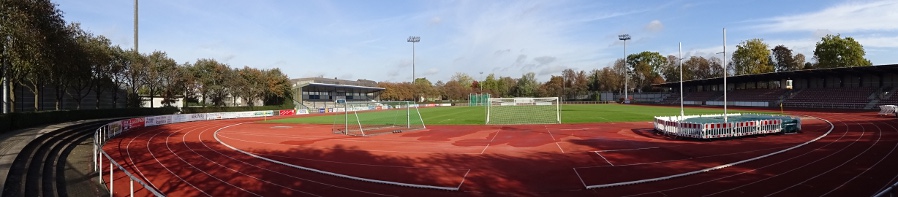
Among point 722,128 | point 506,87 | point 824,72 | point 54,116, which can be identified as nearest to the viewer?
point 722,128

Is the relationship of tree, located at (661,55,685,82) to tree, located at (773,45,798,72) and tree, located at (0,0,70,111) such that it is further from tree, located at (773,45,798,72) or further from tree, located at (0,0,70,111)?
tree, located at (0,0,70,111)

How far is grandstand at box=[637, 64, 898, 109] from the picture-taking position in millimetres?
48625

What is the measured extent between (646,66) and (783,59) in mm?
27801

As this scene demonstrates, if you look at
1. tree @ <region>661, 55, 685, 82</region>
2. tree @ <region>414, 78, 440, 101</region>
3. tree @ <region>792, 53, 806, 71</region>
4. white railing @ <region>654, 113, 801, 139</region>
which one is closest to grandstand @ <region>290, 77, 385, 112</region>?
tree @ <region>414, 78, 440, 101</region>

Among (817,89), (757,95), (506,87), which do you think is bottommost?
(757,95)

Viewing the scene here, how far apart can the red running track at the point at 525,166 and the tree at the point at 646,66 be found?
92.7m

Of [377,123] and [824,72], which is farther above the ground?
[824,72]

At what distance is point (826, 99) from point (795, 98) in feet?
15.1

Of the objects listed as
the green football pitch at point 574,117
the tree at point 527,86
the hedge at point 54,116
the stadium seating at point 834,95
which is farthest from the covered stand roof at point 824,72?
the hedge at point 54,116

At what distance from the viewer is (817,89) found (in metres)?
57.8

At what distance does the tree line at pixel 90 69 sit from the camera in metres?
22.9

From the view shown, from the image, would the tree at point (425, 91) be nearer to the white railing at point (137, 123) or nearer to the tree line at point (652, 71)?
the tree line at point (652, 71)

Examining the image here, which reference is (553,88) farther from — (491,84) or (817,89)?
(817,89)

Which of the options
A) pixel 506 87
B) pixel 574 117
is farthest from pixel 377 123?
pixel 506 87
